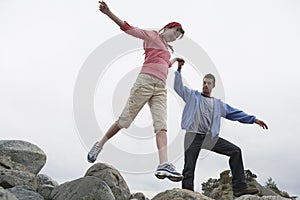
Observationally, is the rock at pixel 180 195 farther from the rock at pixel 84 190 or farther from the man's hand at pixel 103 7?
the man's hand at pixel 103 7

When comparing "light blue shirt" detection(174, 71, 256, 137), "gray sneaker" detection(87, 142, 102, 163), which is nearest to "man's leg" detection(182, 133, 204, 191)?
"light blue shirt" detection(174, 71, 256, 137)

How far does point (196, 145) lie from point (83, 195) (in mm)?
2214

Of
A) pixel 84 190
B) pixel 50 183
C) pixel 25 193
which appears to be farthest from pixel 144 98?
pixel 50 183

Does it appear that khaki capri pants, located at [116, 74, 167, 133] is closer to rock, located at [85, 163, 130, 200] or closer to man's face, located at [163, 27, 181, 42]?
man's face, located at [163, 27, 181, 42]

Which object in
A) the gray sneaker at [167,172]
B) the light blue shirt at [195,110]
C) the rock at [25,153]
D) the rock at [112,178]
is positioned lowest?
the rock at [25,153]

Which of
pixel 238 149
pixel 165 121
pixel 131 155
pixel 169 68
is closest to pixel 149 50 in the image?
pixel 169 68

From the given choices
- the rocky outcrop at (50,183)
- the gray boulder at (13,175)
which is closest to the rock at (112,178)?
the rocky outcrop at (50,183)

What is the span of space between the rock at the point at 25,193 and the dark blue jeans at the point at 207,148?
8.56ft

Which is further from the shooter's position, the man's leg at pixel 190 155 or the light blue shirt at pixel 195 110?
the light blue shirt at pixel 195 110

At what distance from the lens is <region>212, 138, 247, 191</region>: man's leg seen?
340 inches

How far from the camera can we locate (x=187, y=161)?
28.7 feet

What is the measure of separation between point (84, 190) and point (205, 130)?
246cm

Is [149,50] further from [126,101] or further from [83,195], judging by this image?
[83,195]

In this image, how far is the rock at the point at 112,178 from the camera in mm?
9891
